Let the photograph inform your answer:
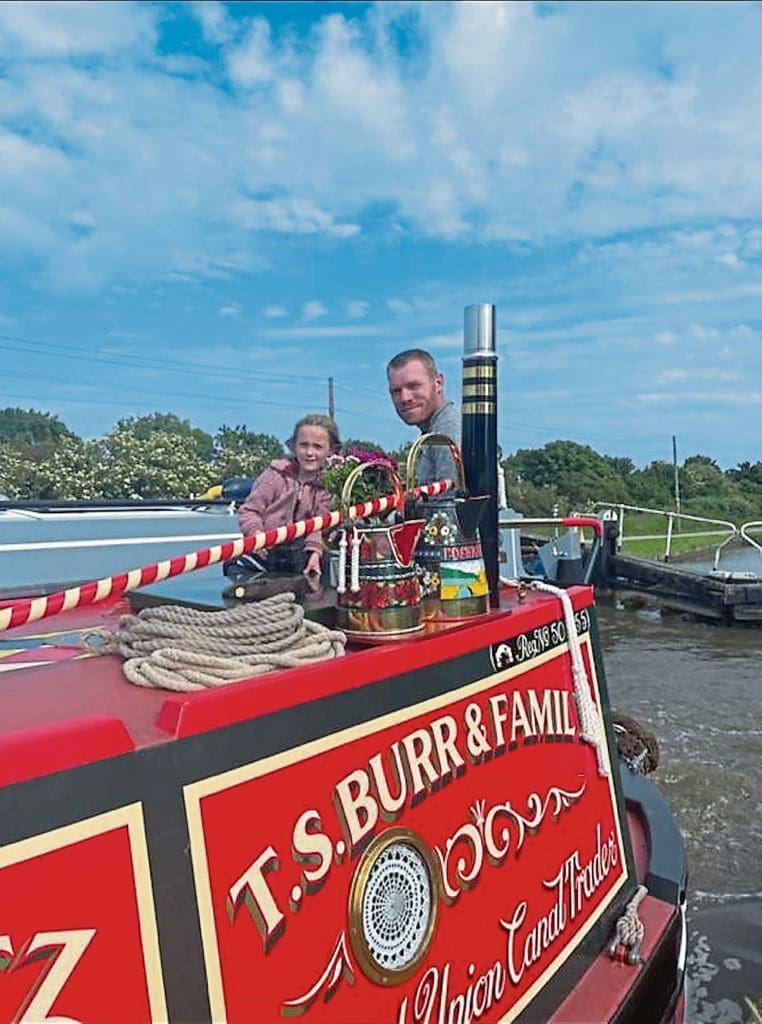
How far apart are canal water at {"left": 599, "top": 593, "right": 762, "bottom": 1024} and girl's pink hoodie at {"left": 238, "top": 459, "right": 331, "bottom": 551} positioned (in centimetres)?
256

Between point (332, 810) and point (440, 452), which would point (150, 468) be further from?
point (332, 810)

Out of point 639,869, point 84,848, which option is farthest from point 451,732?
point 639,869

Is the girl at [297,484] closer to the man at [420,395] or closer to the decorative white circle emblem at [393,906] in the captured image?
the man at [420,395]

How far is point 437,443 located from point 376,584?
2.41 ft

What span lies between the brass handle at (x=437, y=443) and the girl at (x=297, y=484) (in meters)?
1.07

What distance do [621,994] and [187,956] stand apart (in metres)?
1.44

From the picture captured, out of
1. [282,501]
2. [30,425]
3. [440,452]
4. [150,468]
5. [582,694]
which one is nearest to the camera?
[582,694]

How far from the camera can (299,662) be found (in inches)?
68.1

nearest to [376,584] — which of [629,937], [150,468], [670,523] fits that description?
[629,937]

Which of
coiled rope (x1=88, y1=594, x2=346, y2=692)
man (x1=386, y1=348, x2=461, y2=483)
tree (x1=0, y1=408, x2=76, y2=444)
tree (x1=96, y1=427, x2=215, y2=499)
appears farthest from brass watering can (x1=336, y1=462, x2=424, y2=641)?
tree (x1=0, y1=408, x2=76, y2=444)

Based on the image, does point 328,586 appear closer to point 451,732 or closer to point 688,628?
point 451,732

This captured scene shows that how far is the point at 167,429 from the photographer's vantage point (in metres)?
26.0

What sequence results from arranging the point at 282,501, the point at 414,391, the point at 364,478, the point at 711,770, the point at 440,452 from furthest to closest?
1. the point at 711,770
2. the point at 282,501
3. the point at 414,391
4. the point at 440,452
5. the point at 364,478

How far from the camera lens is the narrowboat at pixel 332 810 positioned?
1255mm
